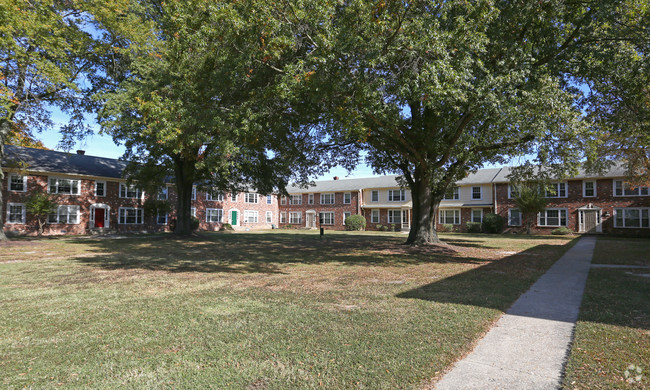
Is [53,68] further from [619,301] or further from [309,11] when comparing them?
[619,301]

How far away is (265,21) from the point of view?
29.6ft

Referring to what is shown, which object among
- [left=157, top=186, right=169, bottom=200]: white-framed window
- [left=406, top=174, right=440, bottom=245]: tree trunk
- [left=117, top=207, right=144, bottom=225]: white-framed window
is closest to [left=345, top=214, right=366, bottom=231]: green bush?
[left=157, top=186, right=169, bottom=200]: white-framed window

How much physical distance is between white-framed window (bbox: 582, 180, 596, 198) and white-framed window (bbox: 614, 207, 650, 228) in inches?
83.7

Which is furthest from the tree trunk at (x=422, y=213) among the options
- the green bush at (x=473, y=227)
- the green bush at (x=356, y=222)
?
the green bush at (x=356, y=222)

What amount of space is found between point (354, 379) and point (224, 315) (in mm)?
2938

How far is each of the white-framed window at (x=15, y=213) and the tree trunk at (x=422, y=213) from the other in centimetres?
2749

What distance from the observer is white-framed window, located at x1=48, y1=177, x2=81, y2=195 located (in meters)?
28.3

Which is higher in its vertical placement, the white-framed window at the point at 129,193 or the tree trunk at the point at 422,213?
the white-framed window at the point at 129,193

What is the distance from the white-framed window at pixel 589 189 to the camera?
31312 mm

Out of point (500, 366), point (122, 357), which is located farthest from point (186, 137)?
point (500, 366)

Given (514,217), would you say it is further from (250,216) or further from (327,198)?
(250,216)

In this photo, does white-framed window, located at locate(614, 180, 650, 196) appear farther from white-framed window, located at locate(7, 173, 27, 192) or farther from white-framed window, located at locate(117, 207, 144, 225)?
white-framed window, located at locate(7, 173, 27, 192)

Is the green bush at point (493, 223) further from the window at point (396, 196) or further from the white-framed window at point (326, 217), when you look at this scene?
the white-framed window at point (326, 217)

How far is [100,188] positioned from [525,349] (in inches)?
1348
